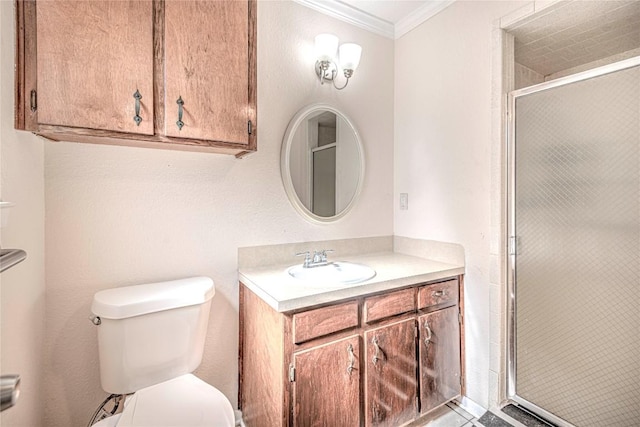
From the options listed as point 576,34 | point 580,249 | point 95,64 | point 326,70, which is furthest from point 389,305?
point 576,34

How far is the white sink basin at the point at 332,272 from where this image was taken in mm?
1594

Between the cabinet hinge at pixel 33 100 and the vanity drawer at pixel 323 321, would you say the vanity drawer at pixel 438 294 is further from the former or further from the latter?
the cabinet hinge at pixel 33 100

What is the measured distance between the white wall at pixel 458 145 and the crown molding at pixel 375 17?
0.15ft

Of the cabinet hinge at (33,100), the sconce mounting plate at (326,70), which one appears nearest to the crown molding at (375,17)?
the sconce mounting plate at (326,70)

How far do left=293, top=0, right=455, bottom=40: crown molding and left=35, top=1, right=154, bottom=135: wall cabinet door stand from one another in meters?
1.07

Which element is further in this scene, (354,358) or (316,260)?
(316,260)

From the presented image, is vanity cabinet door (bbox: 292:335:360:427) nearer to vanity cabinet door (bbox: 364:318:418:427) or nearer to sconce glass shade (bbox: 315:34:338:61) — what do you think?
vanity cabinet door (bbox: 364:318:418:427)

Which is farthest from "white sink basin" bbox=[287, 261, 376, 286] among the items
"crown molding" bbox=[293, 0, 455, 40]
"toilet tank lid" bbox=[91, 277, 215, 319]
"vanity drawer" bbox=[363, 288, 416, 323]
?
"crown molding" bbox=[293, 0, 455, 40]

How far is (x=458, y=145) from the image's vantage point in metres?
1.79

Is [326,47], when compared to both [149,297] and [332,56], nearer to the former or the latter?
[332,56]

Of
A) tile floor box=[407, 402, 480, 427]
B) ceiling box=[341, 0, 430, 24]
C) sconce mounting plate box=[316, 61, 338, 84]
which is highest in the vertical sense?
ceiling box=[341, 0, 430, 24]

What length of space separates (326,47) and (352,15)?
420 millimetres

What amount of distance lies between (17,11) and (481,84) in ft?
6.59

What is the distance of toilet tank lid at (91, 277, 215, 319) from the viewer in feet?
3.83
